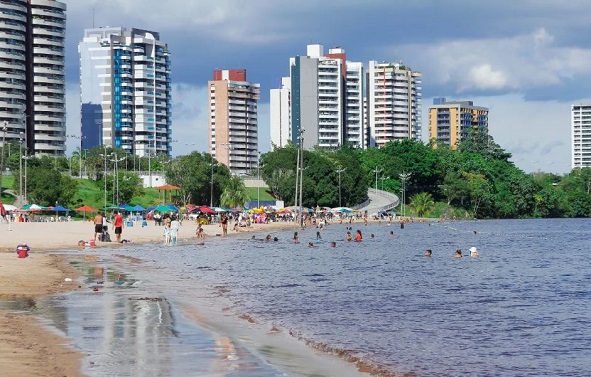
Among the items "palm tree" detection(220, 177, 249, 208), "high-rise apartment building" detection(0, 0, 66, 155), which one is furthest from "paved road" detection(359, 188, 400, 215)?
"high-rise apartment building" detection(0, 0, 66, 155)

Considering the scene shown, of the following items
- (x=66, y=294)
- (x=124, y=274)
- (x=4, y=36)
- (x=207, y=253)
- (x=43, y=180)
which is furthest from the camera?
(x=4, y=36)

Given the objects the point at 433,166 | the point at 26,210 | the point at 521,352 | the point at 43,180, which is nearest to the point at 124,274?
the point at 521,352

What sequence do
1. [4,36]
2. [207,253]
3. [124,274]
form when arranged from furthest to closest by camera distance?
[4,36]
[207,253]
[124,274]

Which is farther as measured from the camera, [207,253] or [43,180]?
[43,180]

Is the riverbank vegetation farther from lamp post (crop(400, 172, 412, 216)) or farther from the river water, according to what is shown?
the river water

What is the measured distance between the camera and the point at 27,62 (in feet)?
596

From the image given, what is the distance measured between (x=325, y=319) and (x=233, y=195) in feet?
396

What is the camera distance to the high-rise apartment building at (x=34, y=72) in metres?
176

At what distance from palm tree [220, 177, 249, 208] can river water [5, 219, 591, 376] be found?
95191mm

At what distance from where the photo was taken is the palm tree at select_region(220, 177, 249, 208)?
475 feet

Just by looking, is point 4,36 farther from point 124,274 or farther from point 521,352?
point 521,352

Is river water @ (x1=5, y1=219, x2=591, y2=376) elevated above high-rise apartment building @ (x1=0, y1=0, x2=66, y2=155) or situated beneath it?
situated beneath

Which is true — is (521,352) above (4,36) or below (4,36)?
below

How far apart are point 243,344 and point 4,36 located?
168 metres
